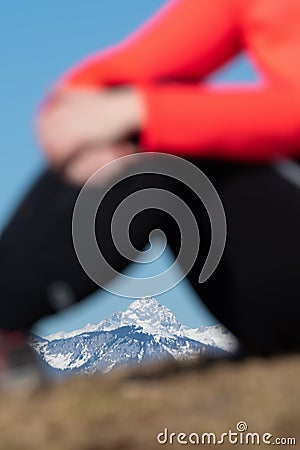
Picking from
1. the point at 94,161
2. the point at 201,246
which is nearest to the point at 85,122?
the point at 94,161

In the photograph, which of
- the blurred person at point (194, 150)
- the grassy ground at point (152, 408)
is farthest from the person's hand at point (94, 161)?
the grassy ground at point (152, 408)

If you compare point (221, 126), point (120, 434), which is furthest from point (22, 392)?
point (221, 126)

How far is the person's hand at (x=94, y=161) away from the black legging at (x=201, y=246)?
3.2 inches

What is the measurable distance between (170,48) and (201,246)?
0.93 ft

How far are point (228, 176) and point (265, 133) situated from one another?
112mm

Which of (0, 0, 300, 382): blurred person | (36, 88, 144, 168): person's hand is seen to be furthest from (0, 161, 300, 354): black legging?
(36, 88, 144, 168): person's hand

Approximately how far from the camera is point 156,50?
909 millimetres

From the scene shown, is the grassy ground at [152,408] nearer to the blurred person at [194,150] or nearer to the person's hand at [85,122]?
the blurred person at [194,150]

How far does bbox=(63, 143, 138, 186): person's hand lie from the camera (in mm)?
844

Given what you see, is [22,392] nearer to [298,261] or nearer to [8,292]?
[8,292]

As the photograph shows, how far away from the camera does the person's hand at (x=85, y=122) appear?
2.72ft

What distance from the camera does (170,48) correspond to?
2.99 ft

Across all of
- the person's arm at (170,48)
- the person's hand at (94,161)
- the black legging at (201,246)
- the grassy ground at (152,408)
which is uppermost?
the person's arm at (170,48)

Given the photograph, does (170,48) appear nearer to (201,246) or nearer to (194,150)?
(194,150)
